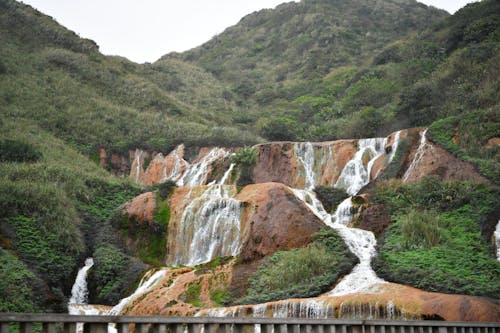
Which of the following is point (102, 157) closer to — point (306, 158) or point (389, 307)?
point (306, 158)

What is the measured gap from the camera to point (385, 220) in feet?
77.7

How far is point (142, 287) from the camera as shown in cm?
2317

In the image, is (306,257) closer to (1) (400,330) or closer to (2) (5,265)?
(1) (400,330)

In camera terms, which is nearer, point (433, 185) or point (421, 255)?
point (421, 255)

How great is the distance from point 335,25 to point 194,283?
6849cm

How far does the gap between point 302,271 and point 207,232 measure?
8.23m

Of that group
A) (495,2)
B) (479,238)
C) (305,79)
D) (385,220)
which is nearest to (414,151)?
(385,220)

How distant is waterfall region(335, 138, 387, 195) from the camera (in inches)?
1303

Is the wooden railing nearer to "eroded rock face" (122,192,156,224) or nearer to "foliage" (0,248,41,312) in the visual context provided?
"foliage" (0,248,41,312)

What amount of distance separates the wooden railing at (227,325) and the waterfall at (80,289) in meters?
13.1

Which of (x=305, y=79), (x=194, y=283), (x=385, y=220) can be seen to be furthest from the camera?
(x=305, y=79)

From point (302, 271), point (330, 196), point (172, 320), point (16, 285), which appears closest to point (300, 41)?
point (330, 196)

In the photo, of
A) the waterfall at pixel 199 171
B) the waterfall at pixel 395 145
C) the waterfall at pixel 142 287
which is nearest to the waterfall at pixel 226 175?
the waterfall at pixel 199 171

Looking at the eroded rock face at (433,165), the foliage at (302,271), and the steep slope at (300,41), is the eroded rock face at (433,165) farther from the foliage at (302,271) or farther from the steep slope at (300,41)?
the steep slope at (300,41)
